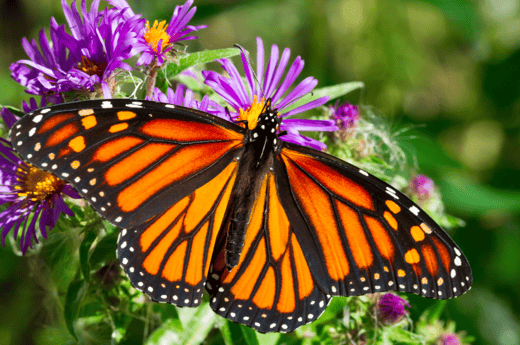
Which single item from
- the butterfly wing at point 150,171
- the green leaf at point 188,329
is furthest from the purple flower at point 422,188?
the green leaf at point 188,329

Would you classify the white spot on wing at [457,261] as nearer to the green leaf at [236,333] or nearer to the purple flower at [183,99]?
the green leaf at [236,333]

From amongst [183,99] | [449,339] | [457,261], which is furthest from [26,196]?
[449,339]

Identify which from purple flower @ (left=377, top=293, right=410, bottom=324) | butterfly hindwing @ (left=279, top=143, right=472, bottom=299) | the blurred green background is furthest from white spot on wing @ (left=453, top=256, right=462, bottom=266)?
the blurred green background

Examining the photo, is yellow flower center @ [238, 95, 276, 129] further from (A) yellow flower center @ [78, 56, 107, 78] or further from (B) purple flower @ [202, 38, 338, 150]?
(A) yellow flower center @ [78, 56, 107, 78]

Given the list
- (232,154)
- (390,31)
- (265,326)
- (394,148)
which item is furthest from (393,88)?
(265,326)

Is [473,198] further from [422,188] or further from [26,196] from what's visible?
[26,196]

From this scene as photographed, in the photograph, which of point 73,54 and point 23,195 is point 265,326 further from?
point 73,54
